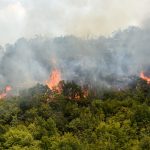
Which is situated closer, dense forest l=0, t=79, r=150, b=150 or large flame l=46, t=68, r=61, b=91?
dense forest l=0, t=79, r=150, b=150

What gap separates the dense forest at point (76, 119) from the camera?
83875mm

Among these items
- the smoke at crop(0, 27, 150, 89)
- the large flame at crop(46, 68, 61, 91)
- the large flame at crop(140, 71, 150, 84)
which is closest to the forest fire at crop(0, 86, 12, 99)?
the smoke at crop(0, 27, 150, 89)

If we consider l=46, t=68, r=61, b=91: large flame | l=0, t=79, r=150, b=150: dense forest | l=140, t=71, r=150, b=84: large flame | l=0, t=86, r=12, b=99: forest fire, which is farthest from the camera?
l=46, t=68, r=61, b=91: large flame

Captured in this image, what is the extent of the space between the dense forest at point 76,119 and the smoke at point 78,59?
8.33 metres

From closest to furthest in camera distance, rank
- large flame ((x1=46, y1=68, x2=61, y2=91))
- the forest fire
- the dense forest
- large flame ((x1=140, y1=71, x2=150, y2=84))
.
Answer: the dense forest < the forest fire < large flame ((x1=140, y1=71, x2=150, y2=84)) < large flame ((x1=46, y1=68, x2=61, y2=91))

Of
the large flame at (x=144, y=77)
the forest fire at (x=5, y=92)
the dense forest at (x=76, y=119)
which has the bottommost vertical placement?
the dense forest at (x=76, y=119)

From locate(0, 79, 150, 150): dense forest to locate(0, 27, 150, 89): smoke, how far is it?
833cm

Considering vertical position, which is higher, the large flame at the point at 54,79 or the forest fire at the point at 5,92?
the large flame at the point at 54,79

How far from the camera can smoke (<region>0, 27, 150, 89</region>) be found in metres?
127

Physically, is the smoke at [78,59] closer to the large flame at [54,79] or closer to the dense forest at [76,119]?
the large flame at [54,79]

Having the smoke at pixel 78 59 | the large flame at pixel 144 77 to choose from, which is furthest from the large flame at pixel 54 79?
the large flame at pixel 144 77

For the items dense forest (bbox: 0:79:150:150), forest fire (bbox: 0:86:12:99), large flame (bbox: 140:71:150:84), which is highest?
large flame (bbox: 140:71:150:84)

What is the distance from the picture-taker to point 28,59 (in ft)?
440

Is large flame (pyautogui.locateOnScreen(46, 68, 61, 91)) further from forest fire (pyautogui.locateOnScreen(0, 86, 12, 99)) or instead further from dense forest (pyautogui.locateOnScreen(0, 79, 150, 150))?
forest fire (pyautogui.locateOnScreen(0, 86, 12, 99))
